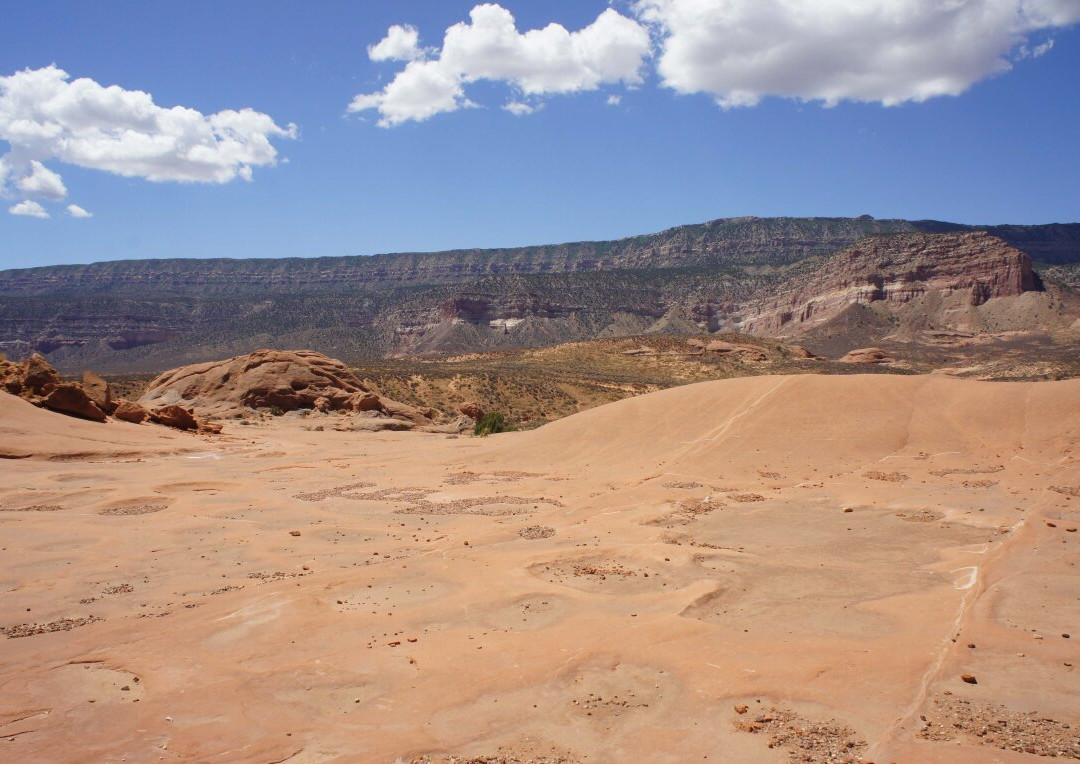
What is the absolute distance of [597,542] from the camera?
10977 millimetres

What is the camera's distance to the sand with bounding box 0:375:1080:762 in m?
5.52

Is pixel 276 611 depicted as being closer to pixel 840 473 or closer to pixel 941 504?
pixel 941 504

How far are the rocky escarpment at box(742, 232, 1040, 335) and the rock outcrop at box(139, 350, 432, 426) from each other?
9705cm

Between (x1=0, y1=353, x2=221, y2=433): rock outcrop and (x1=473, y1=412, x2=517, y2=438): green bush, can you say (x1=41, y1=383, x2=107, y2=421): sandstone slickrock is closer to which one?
(x1=0, y1=353, x2=221, y2=433): rock outcrop

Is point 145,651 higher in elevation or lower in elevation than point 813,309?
lower

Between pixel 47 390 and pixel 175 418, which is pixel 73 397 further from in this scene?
pixel 175 418

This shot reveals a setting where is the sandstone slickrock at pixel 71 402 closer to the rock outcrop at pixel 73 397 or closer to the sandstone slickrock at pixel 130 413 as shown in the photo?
the rock outcrop at pixel 73 397

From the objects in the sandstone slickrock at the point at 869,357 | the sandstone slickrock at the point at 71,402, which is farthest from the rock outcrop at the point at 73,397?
the sandstone slickrock at the point at 869,357

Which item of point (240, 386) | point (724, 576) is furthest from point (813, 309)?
point (724, 576)

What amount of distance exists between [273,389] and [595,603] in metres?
31.9

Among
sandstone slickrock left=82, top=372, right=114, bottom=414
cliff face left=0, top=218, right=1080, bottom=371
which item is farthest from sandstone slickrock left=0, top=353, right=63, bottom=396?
cliff face left=0, top=218, right=1080, bottom=371

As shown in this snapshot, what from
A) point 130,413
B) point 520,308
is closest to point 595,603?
point 130,413

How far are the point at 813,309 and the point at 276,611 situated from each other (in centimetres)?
12695

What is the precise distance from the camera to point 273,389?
36781 mm
